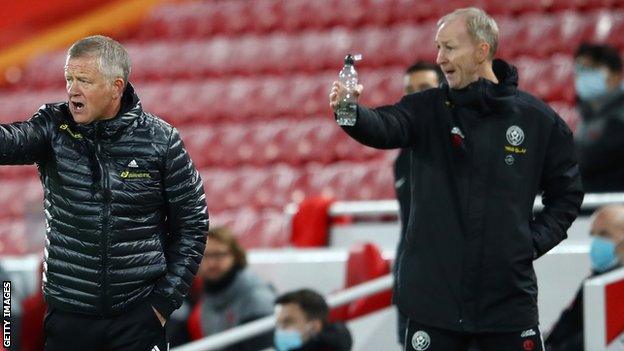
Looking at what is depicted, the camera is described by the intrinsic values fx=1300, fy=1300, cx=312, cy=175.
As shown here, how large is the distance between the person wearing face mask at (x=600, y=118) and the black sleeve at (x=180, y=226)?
281 cm

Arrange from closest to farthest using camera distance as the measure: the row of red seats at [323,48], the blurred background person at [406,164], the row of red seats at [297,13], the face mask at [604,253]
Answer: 1. the blurred background person at [406,164]
2. the face mask at [604,253]
3. the row of red seats at [323,48]
4. the row of red seats at [297,13]

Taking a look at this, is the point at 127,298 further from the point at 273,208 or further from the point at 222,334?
the point at 273,208

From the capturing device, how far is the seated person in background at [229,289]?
5.59 meters

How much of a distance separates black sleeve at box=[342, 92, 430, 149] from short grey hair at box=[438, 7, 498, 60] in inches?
8.2

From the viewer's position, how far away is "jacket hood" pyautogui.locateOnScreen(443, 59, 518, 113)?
11.4 ft

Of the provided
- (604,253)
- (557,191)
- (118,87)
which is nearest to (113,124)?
(118,87)

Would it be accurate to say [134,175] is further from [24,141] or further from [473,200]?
[473,200]

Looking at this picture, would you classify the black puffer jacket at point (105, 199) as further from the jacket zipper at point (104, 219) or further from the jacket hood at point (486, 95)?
the jacket hood at point (486, 95)

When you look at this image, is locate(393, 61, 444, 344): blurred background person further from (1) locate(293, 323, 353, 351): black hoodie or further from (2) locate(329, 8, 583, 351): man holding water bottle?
(1) locate(293, 323, 353, 351): black hoodie

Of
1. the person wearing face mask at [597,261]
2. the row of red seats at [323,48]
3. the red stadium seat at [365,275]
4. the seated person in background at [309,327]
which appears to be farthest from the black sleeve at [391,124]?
the row of red seats at [323,48]

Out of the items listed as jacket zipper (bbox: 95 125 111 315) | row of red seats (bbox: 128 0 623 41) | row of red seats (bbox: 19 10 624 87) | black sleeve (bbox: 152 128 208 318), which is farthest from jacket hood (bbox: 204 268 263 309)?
row of red seats (bbox: 128 0 623 41)

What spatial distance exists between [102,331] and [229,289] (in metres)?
2.39

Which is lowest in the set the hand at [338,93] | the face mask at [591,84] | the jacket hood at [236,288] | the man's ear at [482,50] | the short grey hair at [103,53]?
the jacket hood at [236,288]

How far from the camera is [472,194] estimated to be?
136 inches
